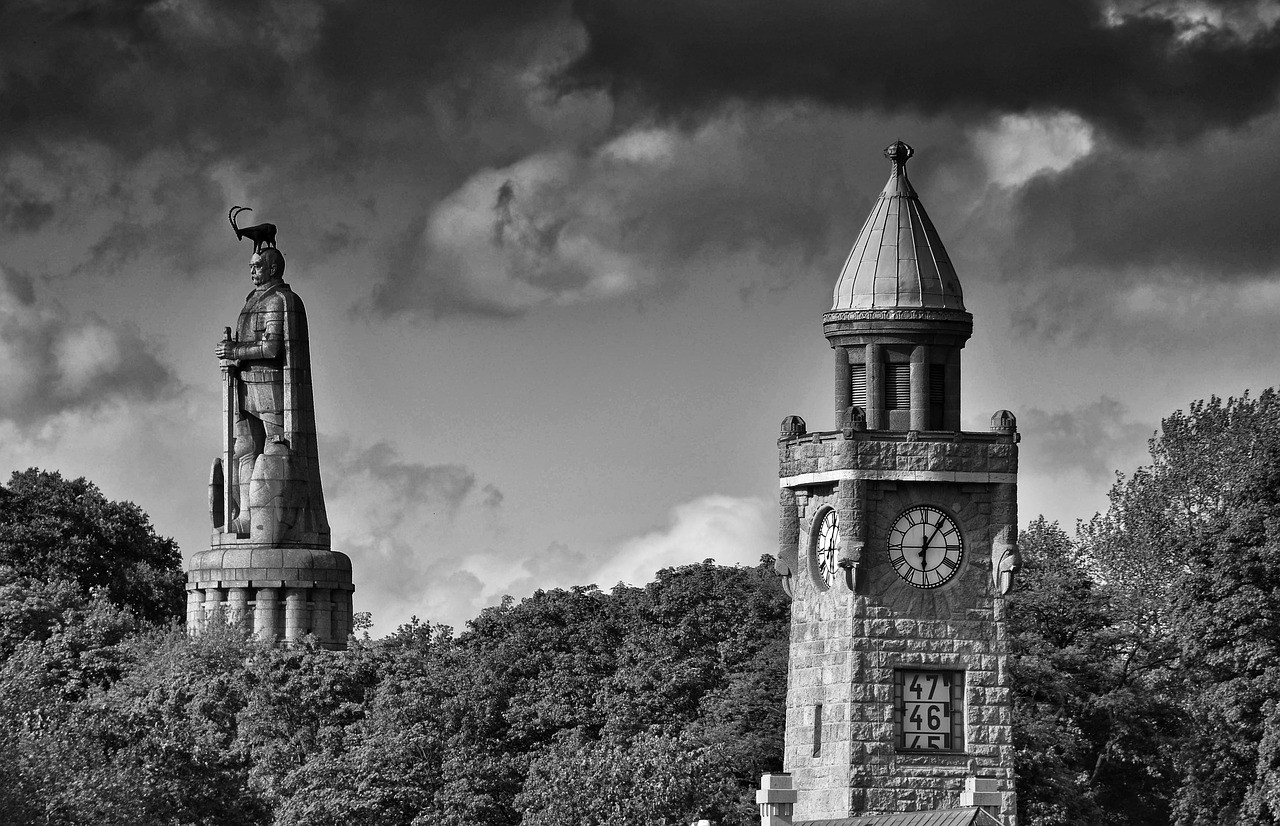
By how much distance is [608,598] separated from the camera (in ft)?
348

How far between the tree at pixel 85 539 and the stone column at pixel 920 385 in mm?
81320

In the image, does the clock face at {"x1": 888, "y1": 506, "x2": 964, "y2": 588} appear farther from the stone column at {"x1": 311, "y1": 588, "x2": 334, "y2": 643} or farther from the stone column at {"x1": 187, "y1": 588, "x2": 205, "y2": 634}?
the stone column at {"x1": 187, "y1": 588, "x2": 205, "y2": 634}

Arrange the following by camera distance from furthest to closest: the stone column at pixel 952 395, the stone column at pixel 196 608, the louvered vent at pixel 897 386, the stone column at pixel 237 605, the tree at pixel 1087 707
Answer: the stone column at pixel 196 608
the stone column at pixel 237 605
the tree at pixel 1087 707
the stone column at pixel 952 395
the louvered vent at pixel 897 386

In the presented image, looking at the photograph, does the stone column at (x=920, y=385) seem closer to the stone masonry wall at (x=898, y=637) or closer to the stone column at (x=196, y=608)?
the stone masonry wall at (x=898, y=637)

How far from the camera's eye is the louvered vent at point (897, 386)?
2569 inches

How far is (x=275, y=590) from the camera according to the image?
393 feet

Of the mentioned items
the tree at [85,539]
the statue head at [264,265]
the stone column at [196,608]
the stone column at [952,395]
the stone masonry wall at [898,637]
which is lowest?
the stone masonry wall at [898,637]

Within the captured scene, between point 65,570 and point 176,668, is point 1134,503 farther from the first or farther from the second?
point 65,570

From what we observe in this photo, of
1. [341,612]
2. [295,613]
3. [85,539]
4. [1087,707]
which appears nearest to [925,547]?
[1087,707]

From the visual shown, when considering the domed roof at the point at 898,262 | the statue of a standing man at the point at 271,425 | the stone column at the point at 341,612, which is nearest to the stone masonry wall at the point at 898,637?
the domed roof at the point at 898,262

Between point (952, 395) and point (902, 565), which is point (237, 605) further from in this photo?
point (902, 565)

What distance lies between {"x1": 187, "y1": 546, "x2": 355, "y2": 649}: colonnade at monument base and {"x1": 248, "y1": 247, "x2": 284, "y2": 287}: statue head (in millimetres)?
9563

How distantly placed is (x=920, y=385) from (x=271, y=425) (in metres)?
60.5

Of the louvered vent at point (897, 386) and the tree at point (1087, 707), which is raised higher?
the louvered vent at point (897, 386)
